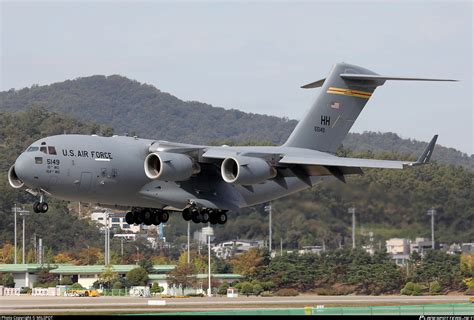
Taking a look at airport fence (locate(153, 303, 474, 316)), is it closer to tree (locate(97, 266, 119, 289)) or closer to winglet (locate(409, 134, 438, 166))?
winglet (locate(409, 134, 438, 166))

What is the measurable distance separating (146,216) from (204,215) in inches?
72.8

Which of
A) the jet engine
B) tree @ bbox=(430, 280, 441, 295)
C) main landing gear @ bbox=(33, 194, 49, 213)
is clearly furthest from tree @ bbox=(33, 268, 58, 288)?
main landing gear @ bbox=(33, 194, 49, 213)

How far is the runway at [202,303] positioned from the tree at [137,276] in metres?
7.86

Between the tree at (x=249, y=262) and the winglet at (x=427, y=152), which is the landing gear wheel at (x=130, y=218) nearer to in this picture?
the winglet at (x=427, y=152)

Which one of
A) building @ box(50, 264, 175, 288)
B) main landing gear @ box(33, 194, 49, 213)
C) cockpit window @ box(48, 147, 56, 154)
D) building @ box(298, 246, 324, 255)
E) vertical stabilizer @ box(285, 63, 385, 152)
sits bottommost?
building @ box(50, 264, 175, 288)

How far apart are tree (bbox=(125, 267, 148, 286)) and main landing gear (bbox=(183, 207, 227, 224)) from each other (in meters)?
21.2

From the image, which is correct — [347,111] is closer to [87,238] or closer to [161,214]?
[161,214]

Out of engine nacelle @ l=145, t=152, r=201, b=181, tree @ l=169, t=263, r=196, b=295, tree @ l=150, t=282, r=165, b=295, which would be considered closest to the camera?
Answer: engine nacelle @ l=145, t=152, r=201, b=181

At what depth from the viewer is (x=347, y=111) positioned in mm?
35938

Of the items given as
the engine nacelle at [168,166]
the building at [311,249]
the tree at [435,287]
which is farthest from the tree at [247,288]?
the engine nacelle at [168,166]

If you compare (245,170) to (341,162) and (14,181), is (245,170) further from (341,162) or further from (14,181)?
(14,181)

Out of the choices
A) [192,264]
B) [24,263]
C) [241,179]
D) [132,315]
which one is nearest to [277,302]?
[132,315]

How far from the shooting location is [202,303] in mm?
41625

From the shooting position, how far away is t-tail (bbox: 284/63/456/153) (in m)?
35.2
